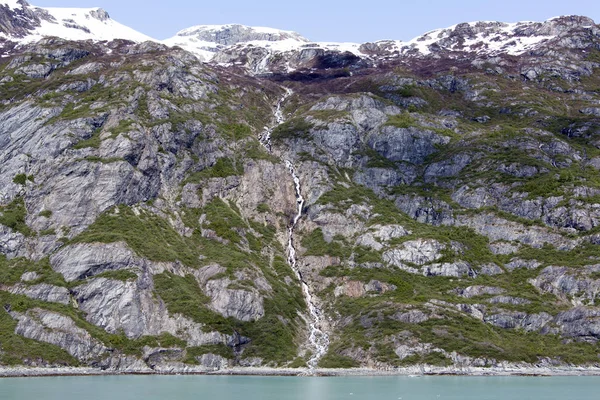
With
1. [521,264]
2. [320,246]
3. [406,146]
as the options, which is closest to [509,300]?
[521,264]

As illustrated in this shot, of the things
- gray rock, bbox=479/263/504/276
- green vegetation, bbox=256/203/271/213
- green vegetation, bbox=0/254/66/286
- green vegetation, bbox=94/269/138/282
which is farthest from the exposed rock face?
gray rock, bbox=479/263/504/276

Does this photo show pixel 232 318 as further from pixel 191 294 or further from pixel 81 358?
pixel 81 358

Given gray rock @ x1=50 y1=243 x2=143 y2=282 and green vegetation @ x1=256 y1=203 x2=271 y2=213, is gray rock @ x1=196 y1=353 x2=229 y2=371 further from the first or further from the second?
green vegetation @ x1=256 y1=203 x2=271 y2=213

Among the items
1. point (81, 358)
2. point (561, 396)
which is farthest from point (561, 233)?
point (81, 358)

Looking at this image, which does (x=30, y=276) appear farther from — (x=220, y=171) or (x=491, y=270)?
(x=491, y=270)

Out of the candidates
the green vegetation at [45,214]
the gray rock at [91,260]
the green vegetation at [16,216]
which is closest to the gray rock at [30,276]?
the gray rock at [91,260]

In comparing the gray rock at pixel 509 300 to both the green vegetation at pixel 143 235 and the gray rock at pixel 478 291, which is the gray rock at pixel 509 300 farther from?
the green vegetation at pixel 143 235
